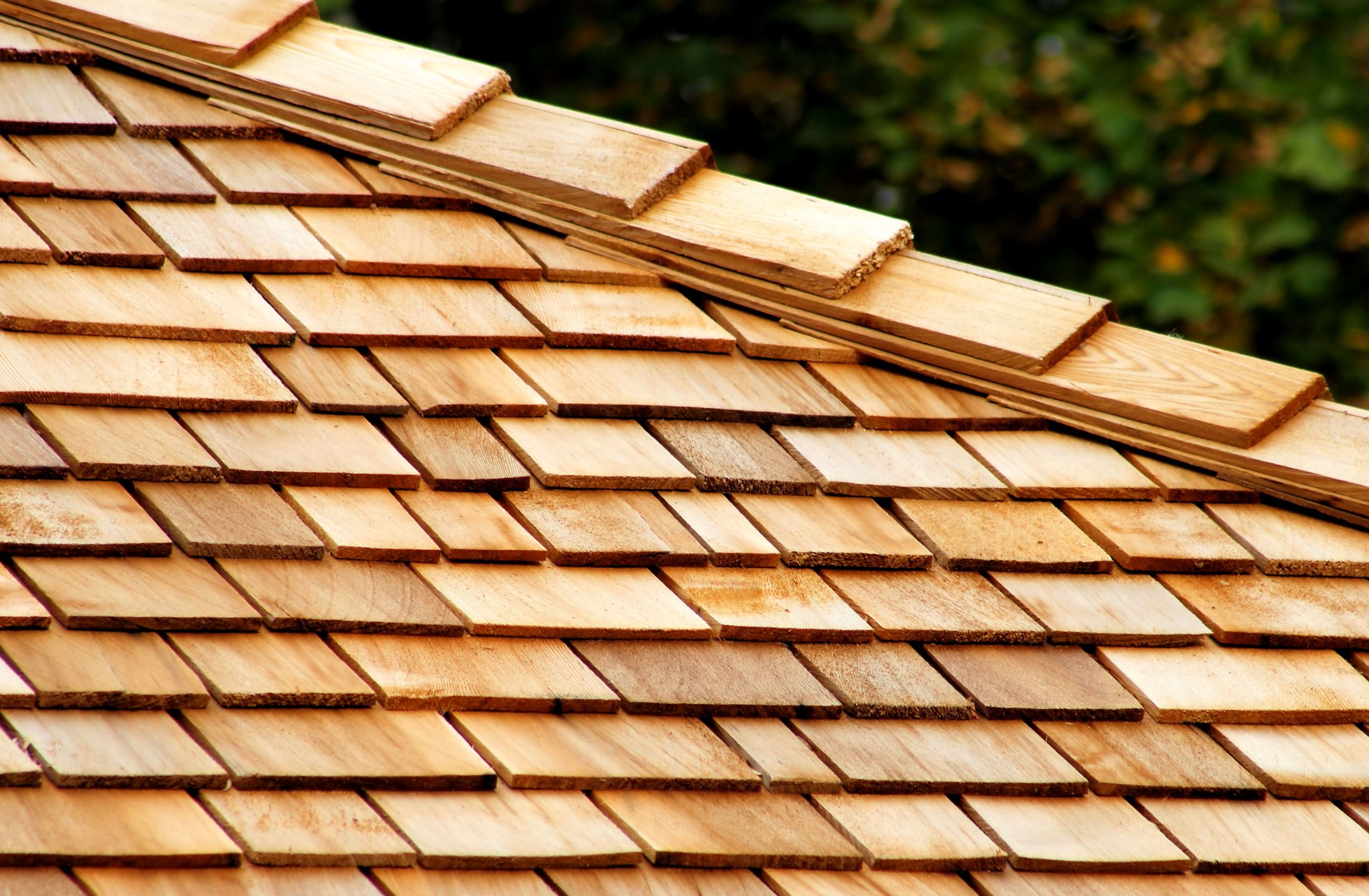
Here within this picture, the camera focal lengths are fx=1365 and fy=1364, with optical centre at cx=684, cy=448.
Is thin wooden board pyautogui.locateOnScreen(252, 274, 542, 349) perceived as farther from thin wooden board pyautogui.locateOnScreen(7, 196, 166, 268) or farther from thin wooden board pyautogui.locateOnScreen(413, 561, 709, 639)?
thin wooden board pyautogui.locateOnScreen(413, 561, 709, 639)

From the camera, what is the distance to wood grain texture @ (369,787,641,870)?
5.33 ft

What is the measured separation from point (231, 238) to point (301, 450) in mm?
454

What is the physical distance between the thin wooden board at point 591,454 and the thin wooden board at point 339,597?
0.29 m

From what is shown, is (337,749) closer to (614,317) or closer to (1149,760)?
(614,317)

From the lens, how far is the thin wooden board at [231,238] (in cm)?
214

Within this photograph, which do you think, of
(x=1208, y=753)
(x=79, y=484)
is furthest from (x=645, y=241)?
(x=1208, y=753)

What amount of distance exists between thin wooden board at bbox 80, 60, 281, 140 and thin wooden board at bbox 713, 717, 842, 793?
1.35 meters

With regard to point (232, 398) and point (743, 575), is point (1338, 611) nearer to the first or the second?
point (743, 575)

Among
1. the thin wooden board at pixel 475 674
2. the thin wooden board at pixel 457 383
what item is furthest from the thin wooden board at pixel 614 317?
the thin wooden board at pixel 475 674

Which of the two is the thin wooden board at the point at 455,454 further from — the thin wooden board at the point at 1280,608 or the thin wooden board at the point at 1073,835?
the thin wooden board at the point at 1280,608

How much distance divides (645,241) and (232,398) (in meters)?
0.78

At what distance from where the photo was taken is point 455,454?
6.63 ft

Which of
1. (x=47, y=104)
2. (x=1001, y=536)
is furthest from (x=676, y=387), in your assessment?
(x=47, y=104)

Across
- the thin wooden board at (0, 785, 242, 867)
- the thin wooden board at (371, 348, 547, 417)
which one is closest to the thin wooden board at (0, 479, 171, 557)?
the thin wooden board at (0, 785, 242, 867)
